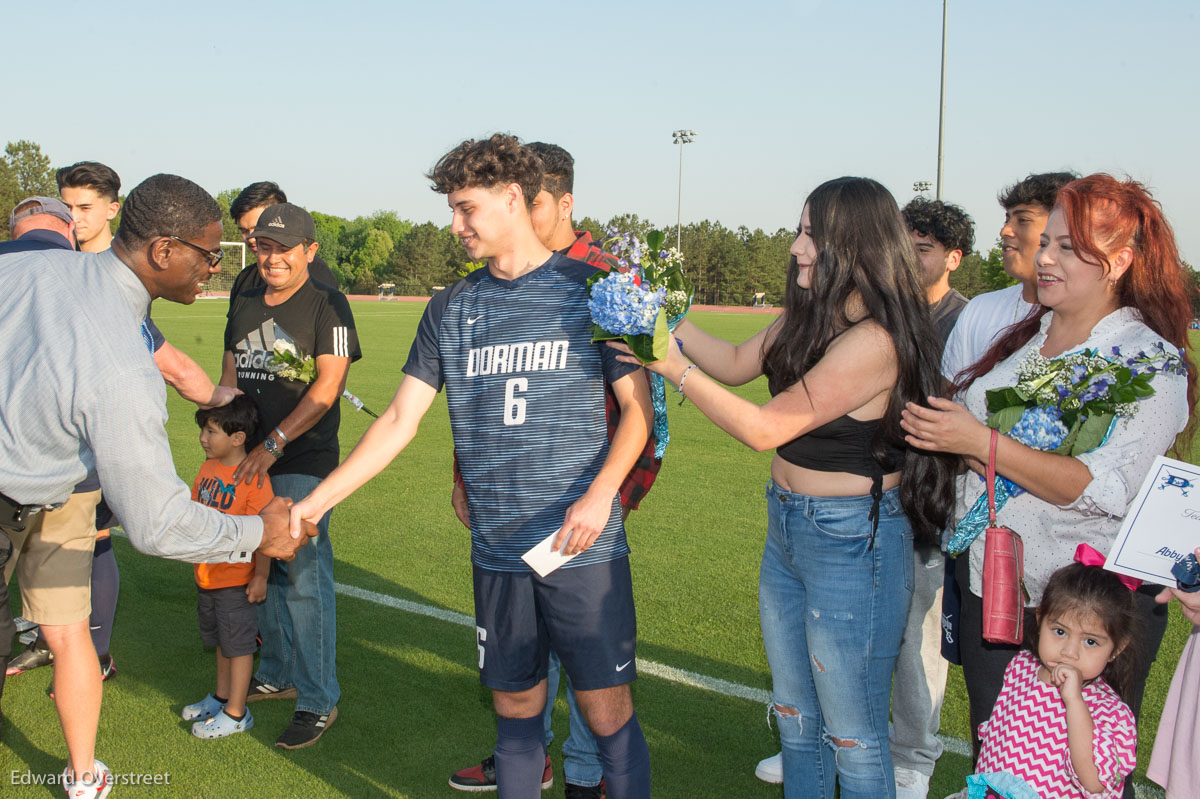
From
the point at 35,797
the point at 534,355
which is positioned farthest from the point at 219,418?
the point at 534,355

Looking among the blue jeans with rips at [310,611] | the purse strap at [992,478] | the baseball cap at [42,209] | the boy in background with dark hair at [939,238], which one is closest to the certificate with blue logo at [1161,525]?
the purse strap at [992,478]

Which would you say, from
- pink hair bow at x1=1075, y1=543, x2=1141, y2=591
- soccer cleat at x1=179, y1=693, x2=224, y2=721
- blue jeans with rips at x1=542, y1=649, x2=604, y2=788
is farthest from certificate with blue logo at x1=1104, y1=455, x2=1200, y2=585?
soccer cleat at x1=179, y1=693, x2=224, y2=721

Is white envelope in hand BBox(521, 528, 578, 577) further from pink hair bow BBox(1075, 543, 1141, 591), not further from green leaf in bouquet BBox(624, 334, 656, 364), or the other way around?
pink hair bow BBox(1075, 543, 1141, 591)

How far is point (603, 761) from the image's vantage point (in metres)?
3.04

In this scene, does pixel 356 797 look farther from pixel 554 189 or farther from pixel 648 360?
pixel 554 189

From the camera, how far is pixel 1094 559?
2525mm

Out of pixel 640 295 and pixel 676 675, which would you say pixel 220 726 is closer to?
pixel 676 675

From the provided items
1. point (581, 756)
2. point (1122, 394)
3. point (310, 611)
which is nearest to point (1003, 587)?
point (1122, 394)

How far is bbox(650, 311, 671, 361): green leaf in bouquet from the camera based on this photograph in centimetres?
274

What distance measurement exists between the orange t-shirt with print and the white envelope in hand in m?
1.98

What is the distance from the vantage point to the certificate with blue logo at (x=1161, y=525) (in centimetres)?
241

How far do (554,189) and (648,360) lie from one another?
185 cm

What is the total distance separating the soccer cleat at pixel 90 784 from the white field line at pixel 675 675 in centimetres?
224

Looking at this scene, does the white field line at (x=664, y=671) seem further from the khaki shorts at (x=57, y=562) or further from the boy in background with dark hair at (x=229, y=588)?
the khaki shorts at (x=57, y=562)
